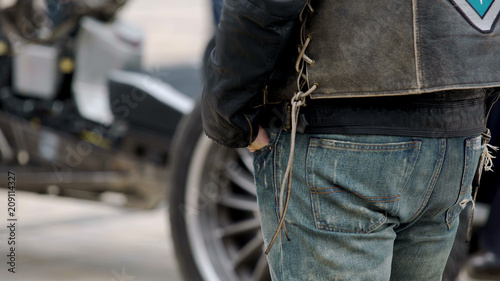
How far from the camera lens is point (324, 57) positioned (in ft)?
3.99

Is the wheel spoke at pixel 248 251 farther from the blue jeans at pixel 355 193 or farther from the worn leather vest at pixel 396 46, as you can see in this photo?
the worn leather vest at pixel 396 46

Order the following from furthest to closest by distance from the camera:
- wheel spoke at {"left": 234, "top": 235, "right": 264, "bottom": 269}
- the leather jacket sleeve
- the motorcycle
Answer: the motorcycle < wheel spoke at {"left": 234, "top": 235, "right": 264, "bottom": 269} < the leather jacket sleeve

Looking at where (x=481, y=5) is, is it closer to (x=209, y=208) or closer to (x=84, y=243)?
(x=209, y=208)

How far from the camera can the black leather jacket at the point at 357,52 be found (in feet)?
3.84

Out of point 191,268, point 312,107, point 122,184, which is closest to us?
point 312,107

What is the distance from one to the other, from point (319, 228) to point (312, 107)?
215 millimetres

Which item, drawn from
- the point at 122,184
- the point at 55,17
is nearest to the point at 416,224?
the point at 122,184

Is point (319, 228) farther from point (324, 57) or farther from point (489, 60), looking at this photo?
point (489, 60)

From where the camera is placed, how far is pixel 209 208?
2.67m

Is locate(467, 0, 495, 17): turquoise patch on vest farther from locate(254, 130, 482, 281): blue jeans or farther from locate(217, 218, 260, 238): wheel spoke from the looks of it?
locate(217, 218, 260, 238): wheel spoke

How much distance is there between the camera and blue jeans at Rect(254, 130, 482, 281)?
1.21m

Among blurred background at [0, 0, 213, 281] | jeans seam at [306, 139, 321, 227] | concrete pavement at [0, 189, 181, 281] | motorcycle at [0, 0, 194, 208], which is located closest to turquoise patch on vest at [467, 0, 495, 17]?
jeans seam at [306, 139, 321, 227]

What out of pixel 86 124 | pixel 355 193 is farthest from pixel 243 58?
pixel 86 124

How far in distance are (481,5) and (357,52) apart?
0.24 m
